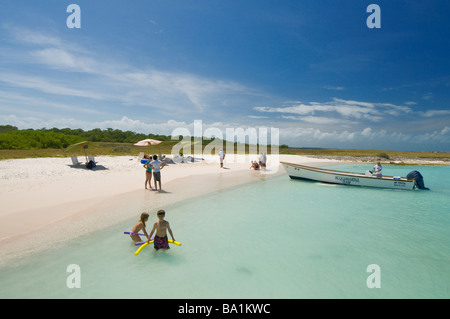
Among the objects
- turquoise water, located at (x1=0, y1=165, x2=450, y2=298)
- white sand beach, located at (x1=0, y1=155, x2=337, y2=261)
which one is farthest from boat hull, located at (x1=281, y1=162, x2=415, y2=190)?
turquoise water, located at (x1=0, y1=165, x2=450, y2=298)

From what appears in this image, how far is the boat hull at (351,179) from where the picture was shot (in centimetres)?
1698

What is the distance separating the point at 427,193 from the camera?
1725 cm

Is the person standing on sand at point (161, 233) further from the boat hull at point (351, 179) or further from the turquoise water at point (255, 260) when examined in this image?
the boat hull at point (351, 179)

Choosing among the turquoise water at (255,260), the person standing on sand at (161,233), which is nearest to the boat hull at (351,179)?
the turquoise water at (255,260)

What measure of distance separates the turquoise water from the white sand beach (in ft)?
2.95

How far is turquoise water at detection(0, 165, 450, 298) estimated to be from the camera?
5027 mm

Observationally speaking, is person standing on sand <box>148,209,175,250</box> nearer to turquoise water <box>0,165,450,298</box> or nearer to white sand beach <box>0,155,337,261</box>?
turquoise water <box>0,165,450,298</box>

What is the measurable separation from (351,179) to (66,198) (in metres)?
18.9

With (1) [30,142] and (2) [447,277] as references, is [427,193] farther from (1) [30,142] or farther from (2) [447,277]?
(1) [30,142]

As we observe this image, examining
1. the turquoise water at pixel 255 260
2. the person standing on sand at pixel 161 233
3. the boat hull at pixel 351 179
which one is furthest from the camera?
the boat hull at pixel 351 179

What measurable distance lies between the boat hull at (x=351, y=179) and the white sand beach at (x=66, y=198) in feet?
19.2

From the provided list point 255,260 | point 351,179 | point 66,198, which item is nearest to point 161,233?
point 255,260

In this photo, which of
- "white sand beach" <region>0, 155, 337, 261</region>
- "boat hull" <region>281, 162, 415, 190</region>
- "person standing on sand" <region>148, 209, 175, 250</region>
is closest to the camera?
"person standing on sand" <region>148, 209, 175, 250</region>

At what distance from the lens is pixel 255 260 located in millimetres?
6434
